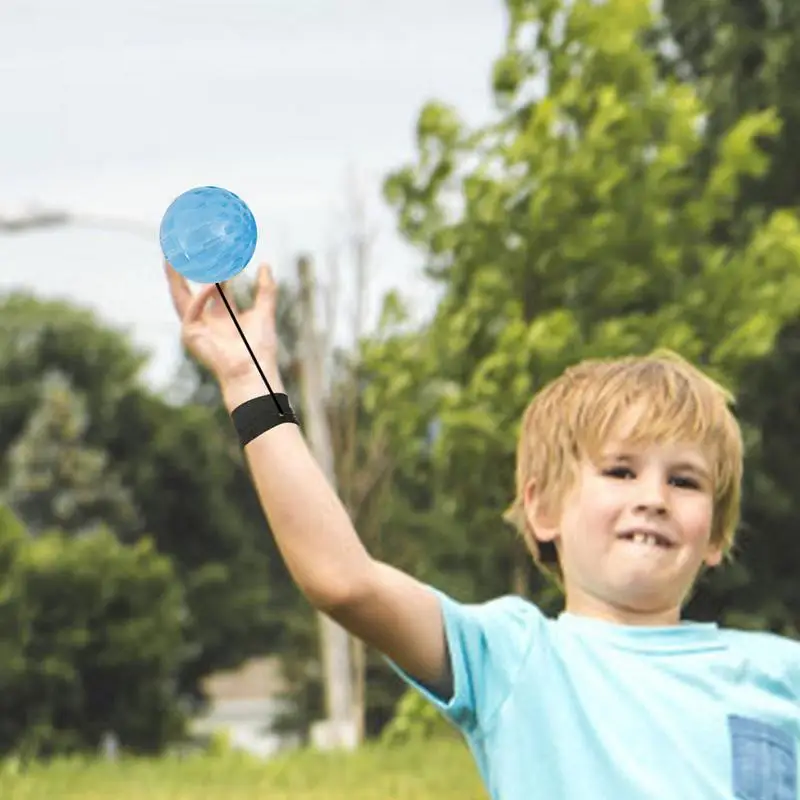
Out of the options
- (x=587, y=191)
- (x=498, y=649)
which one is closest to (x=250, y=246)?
(x=498, y=649)

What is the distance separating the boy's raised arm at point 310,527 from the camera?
235 centimetres

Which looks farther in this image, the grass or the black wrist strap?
the grass

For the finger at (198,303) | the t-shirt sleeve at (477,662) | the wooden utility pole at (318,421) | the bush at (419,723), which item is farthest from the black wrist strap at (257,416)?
the wooden utility pole at (318,421)

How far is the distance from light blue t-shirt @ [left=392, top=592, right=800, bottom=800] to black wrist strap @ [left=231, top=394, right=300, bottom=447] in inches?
13.8

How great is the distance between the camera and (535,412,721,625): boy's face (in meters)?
2.68

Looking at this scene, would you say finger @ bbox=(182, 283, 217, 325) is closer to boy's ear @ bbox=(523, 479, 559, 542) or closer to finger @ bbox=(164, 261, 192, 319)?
finger @ bbox=(164, 261, 192, 319)

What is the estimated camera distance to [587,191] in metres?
12.5

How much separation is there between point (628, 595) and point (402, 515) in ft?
52.0

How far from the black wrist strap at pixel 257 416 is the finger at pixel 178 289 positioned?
211 millimetres

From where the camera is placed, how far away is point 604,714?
2537 mm

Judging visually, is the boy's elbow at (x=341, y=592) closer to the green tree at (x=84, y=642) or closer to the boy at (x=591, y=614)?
the boy at (x=591, y=614)

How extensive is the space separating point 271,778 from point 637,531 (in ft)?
25.1

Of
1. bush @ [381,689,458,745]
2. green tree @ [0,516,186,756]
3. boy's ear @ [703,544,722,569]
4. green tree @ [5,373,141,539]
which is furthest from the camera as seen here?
green tree @ [5,373,141,539]

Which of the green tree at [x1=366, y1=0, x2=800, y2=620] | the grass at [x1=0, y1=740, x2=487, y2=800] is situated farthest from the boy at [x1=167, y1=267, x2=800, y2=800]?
the green tree at [x1=366, y1=0, x2=800, y2=620]
